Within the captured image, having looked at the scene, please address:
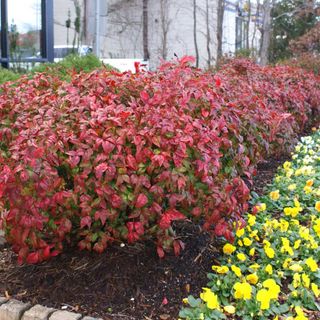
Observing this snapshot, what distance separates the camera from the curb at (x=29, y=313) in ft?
9.30

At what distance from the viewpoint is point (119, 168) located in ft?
9.42

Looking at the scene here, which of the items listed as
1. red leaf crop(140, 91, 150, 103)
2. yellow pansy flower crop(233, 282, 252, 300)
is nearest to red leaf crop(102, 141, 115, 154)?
red leaf crop(140, 91, 150, 103)

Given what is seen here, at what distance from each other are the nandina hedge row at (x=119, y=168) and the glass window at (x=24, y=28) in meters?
7.70

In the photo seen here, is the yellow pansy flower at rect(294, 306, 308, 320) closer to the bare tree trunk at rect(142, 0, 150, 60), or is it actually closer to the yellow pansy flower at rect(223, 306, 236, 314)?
the yellow pansy flower at rect(223, 306, 236, 314)

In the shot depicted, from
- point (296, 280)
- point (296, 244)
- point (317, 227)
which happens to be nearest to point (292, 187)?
point (317, 227)

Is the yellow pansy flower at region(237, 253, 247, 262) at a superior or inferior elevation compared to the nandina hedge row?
inferior

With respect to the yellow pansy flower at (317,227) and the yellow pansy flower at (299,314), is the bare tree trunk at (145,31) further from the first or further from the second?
the yellow pansy flower at (299,314)

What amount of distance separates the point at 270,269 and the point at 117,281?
0.90 meters

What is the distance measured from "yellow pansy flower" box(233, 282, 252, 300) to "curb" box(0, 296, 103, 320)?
0.78 metres

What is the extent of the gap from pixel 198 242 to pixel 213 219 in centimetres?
55

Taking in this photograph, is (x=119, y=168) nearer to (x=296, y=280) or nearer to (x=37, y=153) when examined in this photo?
(x=37, y=153)

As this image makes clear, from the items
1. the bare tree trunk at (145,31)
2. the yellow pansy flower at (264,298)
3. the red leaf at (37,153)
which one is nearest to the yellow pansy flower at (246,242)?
the yellow pansy flower at (264,298)

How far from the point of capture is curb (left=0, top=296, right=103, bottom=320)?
9.30 ft

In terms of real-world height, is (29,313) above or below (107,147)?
below
